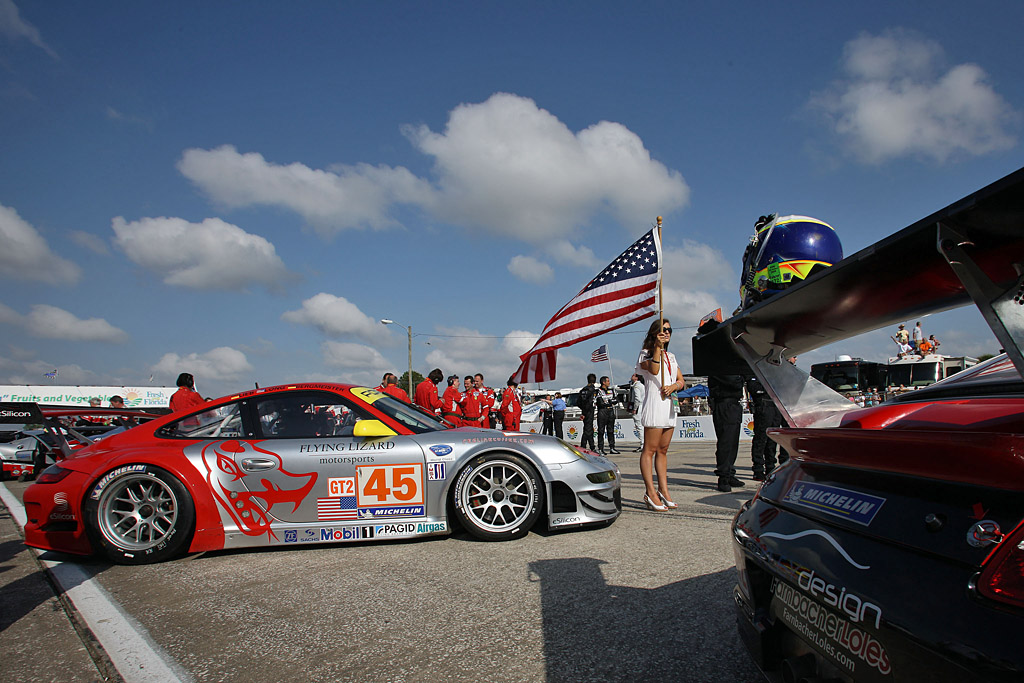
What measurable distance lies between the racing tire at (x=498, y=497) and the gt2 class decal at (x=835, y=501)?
8.42 feet

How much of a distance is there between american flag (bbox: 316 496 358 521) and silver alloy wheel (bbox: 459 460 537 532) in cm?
75

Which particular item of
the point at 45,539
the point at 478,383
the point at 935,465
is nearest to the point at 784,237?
the point at 935,465

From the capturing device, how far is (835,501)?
4.93ft

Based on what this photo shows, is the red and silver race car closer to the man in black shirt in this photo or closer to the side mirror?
the side mirror

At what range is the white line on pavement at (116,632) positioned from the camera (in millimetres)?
2186

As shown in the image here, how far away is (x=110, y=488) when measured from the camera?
392cm

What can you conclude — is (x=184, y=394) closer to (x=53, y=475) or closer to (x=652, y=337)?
(x=53, y=475)

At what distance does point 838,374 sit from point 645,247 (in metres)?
11.3

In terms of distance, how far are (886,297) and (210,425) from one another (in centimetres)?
420

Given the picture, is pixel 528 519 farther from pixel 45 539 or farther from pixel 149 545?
pixel 45 539

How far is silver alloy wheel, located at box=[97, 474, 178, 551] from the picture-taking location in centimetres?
389

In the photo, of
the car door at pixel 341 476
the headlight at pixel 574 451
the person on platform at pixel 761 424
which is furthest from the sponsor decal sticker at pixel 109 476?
the person on platform at pixel 761 424

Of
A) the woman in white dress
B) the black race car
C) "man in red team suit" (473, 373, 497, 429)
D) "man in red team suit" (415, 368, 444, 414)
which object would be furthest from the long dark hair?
"man in red team suit" (473, 373, 497, 429)

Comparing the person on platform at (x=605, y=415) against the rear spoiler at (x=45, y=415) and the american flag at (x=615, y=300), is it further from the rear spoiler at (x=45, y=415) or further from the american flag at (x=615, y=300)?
the rear spoiler at (x=45, y=415)
